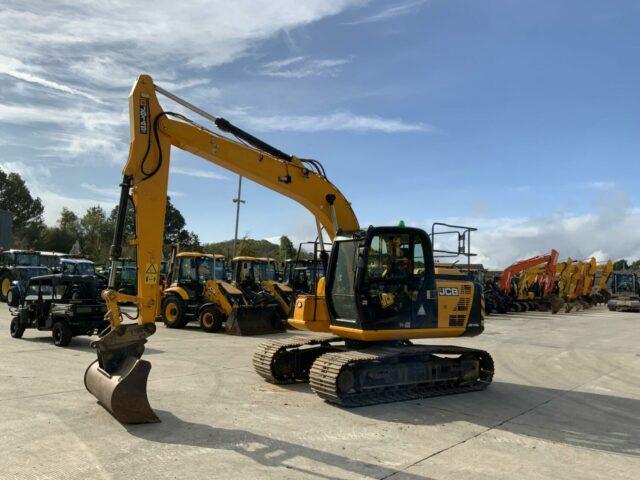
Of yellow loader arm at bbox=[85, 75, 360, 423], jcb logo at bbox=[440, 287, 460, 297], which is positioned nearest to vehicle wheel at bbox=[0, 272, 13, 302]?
yellow loader arm at bbox=[85, 75, 360, 423]

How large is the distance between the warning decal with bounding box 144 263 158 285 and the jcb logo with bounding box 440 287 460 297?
A: 15.0 ft

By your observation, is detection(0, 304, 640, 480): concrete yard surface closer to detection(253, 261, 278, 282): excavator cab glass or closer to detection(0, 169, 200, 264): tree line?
detection(253, 261, 278, 282): excavator cab glass

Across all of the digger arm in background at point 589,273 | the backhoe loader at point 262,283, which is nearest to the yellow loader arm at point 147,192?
the backhoe loader at point 262,283

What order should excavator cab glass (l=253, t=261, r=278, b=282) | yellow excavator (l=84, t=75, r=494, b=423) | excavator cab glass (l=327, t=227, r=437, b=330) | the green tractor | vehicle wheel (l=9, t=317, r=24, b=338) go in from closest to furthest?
yellow excavator (l=84, t=75, r=494, b=423), excavator cab glass (l=327, t=227, r=437, b=330), vehicle wheel (l=9, t=317, r=24, b=338), excavator cab glass (l=253, t=261, r=278, b=282), the green tractor

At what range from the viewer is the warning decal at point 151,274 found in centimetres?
727

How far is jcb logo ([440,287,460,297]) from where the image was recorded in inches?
357

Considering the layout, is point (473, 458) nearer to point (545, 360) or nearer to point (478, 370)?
point (478, 370)

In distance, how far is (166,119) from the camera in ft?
26.2

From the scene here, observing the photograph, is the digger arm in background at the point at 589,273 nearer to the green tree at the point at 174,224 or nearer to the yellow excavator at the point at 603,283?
the yellow excavator at the point at 603,283

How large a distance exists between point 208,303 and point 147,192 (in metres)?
10.0

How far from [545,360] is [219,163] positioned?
29.9 ft

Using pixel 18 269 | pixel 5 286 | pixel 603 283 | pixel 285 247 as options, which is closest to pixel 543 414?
pixel 18 269

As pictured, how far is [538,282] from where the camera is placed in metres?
34.8

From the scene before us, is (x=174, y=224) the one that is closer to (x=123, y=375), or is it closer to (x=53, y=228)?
(x=53, y=228)
